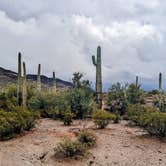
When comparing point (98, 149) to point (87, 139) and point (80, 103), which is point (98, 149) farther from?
point (80, 103)

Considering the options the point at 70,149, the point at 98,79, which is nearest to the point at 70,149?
the point at 70,149

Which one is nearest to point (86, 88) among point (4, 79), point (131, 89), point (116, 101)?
point (116, 101)

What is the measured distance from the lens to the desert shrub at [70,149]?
13.2m

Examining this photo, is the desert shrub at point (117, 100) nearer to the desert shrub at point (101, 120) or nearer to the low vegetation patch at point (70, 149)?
the desert shrub at point (101, 120)

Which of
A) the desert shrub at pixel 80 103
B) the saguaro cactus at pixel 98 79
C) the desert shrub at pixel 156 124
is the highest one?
the saguaro cactus at pixel 98 79

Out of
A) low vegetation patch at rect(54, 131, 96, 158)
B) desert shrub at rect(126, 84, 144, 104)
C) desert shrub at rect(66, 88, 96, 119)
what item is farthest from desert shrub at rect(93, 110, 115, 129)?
desert shrub at rect(126, 84, 144, 104)

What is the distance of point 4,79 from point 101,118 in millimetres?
44206

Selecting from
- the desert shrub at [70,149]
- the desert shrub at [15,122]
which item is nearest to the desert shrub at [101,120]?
the desert shrub at [15,122]

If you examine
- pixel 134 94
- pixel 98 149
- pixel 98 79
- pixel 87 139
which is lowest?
pixel 98 149

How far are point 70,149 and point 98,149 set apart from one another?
1.27 metres

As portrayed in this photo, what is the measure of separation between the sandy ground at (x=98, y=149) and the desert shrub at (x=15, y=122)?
37cm

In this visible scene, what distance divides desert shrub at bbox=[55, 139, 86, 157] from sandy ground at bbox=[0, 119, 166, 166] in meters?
0.27

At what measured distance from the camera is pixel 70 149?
13.2 metres

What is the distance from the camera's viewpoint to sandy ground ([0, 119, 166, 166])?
12828 millimetres
